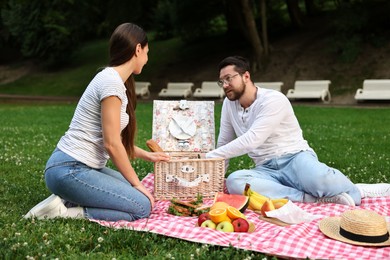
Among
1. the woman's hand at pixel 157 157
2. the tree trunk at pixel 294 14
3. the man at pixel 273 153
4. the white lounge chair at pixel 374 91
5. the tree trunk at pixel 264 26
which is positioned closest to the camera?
the woman's hand at pixel 157 157

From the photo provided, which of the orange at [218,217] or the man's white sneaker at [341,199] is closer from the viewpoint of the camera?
the orange at [218,217]

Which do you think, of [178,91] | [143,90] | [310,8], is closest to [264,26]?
[178,91]

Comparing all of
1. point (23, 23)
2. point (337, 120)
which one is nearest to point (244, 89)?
point (337, 120)

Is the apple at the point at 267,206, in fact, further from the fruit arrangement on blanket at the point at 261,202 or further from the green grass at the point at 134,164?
the green grass at the point at 134,164

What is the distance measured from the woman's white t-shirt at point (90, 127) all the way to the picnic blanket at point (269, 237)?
64cm

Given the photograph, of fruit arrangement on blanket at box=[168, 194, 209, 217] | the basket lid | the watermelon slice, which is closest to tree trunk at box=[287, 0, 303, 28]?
the basket lid

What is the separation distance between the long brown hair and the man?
1.09 m

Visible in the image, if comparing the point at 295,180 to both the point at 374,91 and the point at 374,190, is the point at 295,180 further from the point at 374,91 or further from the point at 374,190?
the point at 374,91

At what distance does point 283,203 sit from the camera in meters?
5.26

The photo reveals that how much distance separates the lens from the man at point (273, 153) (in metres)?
5.79

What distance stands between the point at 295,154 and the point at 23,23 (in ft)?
116

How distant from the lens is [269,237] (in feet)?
14.9

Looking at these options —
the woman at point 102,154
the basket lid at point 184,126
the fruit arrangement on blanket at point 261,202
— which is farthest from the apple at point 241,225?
the basket lid at point 184,126

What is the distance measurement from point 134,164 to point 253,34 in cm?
1913
